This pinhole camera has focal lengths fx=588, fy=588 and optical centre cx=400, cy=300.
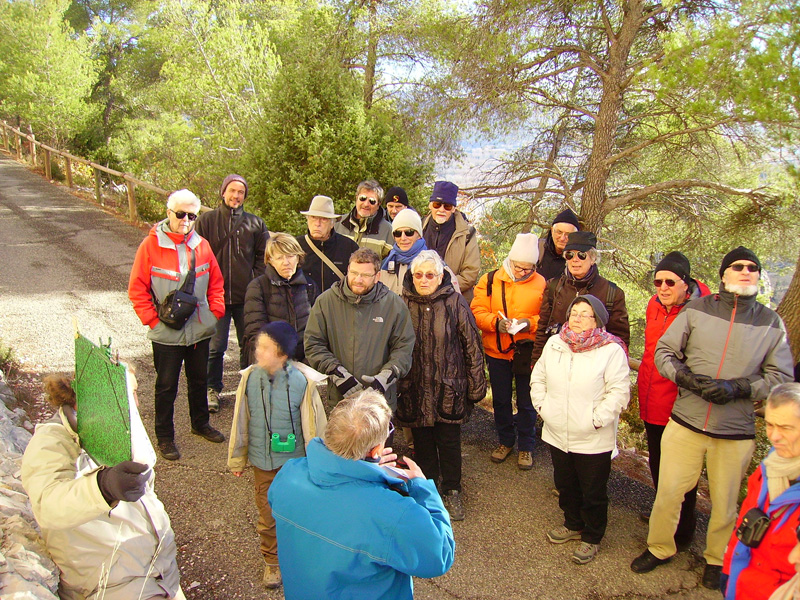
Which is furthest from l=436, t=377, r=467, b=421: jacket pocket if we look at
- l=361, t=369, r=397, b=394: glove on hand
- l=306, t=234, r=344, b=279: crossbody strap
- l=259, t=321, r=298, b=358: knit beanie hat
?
l=306, t=234, r=344, b=279: crossbody strap

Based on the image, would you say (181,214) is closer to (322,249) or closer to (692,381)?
(322,249)

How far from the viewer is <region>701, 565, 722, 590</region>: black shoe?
10.8 feet

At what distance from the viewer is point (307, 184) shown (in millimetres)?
8523

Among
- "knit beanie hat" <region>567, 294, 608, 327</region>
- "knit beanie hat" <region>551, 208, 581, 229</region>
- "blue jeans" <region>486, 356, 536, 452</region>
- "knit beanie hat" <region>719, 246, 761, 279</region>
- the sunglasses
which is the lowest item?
"blue jeans" <region>486, 356, 536, 452</region>

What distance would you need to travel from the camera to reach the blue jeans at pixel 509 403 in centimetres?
451

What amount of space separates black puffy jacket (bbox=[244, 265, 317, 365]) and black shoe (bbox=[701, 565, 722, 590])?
9.44 ft

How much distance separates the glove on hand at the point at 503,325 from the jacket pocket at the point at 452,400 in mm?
536

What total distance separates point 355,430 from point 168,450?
283cm

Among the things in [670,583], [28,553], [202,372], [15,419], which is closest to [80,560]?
[28,553]

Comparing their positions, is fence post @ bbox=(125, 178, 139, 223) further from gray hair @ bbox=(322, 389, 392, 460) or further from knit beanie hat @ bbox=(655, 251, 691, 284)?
gray hair @ bbox=(322, 389, 392, 460)

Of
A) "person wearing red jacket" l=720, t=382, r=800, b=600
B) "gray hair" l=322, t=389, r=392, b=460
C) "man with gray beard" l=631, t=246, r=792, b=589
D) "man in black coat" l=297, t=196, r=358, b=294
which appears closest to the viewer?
"gray hair" l=322, t=389, r=392, b=460

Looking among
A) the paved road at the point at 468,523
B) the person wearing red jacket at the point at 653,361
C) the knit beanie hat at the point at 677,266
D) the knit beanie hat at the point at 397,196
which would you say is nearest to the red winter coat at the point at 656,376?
the person wearing red jacket at the point at 653,361

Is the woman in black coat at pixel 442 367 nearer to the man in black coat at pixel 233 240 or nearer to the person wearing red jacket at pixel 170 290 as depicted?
the person wearing red jacket at pixel 170 290

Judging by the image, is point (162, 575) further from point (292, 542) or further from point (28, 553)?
point (292, 542)
